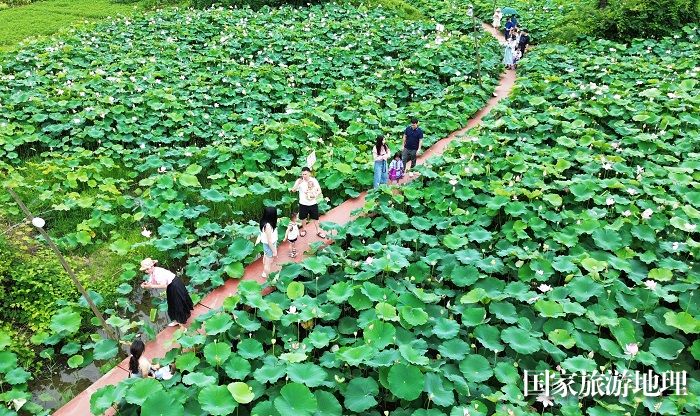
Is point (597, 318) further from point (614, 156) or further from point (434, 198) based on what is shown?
point (614, 156)

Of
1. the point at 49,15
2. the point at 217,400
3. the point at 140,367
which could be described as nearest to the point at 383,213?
the point at 217,400

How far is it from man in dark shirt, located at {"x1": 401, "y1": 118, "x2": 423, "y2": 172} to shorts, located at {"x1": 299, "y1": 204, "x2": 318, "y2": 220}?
8.19 ft

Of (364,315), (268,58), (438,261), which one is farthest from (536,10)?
(364,315)

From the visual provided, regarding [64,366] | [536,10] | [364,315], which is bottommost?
[64,366]

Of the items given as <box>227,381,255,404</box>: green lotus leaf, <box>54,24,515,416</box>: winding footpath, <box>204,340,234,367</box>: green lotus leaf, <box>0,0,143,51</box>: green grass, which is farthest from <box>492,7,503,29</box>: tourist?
<box>227,381,255,404</box>: green lotus leaf

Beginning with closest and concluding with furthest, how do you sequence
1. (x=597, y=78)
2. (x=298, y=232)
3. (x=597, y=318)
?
(x=597, y=318) < (x=298, y=232) < (x=597, y=78)

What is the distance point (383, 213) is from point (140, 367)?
4316 millimetres

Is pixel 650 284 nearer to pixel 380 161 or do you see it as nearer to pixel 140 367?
pixel 380 161

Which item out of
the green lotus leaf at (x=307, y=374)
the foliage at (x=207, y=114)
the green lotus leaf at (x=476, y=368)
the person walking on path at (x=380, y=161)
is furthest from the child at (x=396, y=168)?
the green lotus leaf at (x=307, y=374)

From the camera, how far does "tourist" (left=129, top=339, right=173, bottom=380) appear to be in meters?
5.46

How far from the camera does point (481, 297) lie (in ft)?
21.0

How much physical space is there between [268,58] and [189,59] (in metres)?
2.43

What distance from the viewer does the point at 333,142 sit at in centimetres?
1142

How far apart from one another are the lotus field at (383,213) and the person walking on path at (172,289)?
30 cm
